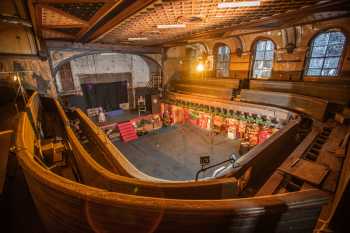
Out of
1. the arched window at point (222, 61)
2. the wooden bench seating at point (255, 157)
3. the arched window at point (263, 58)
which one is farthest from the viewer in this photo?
the arched window at point (222, 61)

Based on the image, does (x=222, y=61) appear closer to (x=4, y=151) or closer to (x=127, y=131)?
(x=127, y=131)

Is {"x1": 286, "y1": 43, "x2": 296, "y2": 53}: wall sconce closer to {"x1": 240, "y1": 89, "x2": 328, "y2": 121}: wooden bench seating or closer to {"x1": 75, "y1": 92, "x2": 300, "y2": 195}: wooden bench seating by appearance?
{"x1": 240, "y1": 89, "x2": 328, "y2": 121}: wooden bench seating

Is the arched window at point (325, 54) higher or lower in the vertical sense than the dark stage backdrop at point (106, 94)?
higher

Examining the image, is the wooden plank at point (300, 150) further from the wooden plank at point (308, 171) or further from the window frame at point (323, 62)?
the window frame at point (323, 62)

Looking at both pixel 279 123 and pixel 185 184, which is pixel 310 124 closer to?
pixel 279 123

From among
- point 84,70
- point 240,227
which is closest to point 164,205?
point 240,227

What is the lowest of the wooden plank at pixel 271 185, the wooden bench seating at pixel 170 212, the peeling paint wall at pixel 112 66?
the wooden plank at pixel 271 185

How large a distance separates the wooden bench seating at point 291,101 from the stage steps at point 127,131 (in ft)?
24.4

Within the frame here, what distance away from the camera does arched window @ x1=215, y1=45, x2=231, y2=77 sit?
438 inches

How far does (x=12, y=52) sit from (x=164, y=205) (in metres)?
8.99

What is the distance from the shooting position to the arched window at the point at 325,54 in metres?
6.82

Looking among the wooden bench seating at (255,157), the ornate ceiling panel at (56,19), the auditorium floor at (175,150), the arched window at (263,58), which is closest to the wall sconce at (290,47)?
the arched window at (263,58)

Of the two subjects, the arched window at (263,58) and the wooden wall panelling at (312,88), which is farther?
the arched window at (263,58)

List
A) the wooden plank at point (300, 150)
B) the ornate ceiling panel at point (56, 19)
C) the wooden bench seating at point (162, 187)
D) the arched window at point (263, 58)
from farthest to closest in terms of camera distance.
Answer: the arched window at point (263, 58) → the ornate ceiling panel at point (56, 19) → the wooden plank at point (300, 150) → the wooden bench seating at point (162, 187)
